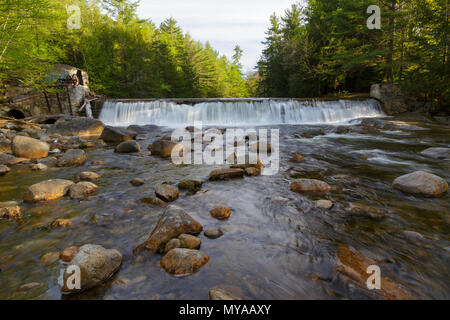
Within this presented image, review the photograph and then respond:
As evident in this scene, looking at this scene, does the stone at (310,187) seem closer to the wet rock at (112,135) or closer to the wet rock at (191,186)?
the wet rock at (191,186)

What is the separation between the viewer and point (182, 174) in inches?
216

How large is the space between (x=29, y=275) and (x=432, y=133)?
1519cm

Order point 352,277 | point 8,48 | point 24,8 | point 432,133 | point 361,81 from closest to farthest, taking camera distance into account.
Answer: point 352,277
point 24,8
point 8,48
point 432,133
point 361,81

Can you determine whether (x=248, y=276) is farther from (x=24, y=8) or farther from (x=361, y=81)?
(x=361, y=81)

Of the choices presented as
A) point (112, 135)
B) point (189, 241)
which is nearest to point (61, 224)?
point (189, 241)

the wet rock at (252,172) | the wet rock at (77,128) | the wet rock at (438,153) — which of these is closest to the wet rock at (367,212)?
the wet rock at (252,172)

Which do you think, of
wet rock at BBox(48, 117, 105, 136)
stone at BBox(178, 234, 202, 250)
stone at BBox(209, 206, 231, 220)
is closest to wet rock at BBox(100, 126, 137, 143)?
wet rock at BBox(48, 117, 105, 136)

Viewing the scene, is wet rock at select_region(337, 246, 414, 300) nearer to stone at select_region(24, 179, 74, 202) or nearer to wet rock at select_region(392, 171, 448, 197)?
wet rock at select_region(392, 171, 448, 197)

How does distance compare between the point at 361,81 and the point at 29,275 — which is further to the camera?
the point at 361,81

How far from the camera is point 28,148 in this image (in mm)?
6578

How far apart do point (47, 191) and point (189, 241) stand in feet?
10.2

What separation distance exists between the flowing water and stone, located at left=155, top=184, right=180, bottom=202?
218mm

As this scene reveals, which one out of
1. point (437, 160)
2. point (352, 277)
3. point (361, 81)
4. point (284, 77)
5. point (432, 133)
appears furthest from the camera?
point (284, 77)
